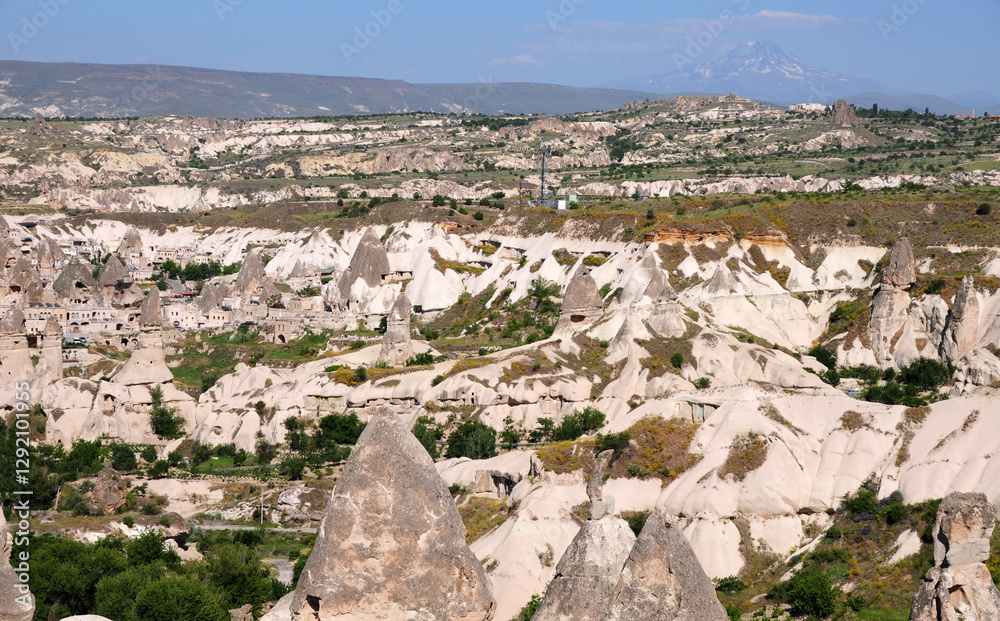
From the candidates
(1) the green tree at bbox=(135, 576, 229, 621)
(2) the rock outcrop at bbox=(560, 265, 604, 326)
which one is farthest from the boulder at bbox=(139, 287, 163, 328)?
(1) the green tree at bbox=(135, 576, 229, 621)

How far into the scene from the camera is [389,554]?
403 inches

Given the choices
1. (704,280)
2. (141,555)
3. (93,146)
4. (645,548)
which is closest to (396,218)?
(704,280)

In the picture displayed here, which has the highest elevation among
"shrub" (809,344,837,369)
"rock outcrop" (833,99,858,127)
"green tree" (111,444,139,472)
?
"rock outcrop" (833,99,858,127)

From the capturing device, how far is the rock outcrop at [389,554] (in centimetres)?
1020

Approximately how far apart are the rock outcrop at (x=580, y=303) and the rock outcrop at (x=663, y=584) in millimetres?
40591

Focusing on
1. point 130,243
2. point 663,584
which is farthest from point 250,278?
point 663,584

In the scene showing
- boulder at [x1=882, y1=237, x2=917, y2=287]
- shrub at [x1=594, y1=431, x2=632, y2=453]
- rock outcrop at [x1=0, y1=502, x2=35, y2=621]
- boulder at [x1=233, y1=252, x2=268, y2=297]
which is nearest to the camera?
rock outcrop at [x1=0, y1=502, x2=35, y2=621]

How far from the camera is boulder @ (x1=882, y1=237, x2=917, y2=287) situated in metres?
50.9

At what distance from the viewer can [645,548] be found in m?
10.5

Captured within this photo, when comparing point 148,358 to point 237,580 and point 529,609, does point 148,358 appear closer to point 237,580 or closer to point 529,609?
point 237,580

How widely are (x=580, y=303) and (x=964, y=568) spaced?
38876 mm

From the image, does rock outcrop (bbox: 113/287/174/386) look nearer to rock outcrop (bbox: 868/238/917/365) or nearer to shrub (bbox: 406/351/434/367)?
shrub (bbox: 406/351/434/367)

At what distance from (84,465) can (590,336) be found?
21.8 metres

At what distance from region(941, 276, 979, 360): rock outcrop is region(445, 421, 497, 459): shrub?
66.4 feet
